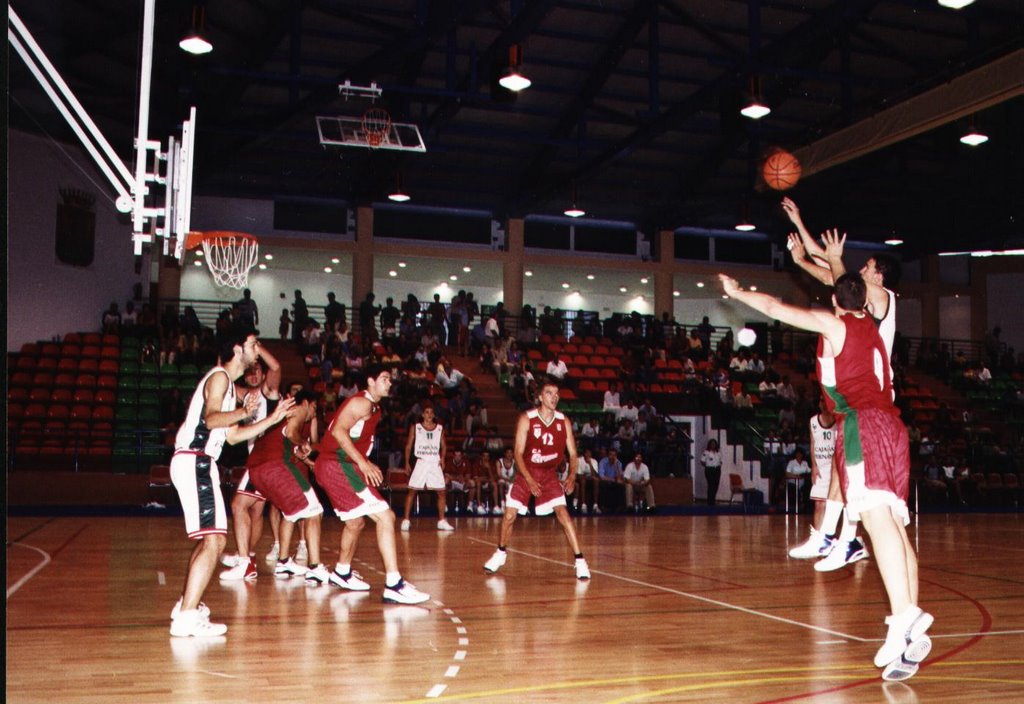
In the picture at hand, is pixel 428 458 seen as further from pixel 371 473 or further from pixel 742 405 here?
pixel 742 405

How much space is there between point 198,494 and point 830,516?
5.86 meters

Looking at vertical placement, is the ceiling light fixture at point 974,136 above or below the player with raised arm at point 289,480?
above

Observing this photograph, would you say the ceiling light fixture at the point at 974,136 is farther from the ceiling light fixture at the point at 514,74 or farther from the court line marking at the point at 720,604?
the court line marking at the point at 720,604

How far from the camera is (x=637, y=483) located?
17.4 meters

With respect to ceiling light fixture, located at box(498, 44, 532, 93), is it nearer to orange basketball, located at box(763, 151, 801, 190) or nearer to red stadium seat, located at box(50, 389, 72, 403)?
orange basketball, located at box(763, 151, 801, 190)

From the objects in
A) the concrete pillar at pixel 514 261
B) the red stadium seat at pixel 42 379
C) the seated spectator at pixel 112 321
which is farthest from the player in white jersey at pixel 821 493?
the concrete pillar at pixel 514 261

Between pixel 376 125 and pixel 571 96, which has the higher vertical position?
pixel 571 96

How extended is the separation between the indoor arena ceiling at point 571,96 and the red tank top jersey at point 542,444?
8.18 m

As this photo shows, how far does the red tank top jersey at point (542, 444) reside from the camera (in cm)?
849

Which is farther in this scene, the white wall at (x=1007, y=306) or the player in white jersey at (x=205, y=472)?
the white wall at (x=1007, y=306)

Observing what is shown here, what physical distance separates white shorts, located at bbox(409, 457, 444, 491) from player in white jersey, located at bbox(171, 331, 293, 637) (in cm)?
795

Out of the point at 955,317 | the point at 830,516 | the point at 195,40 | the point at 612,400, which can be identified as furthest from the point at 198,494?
the point at 955,317

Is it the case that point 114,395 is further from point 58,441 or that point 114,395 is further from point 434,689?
point 434,689

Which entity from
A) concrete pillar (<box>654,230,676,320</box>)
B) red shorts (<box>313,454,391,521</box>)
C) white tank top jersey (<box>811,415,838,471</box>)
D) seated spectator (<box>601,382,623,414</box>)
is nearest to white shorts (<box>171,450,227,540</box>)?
red shorts (<box>313,454,391,521</box>)
